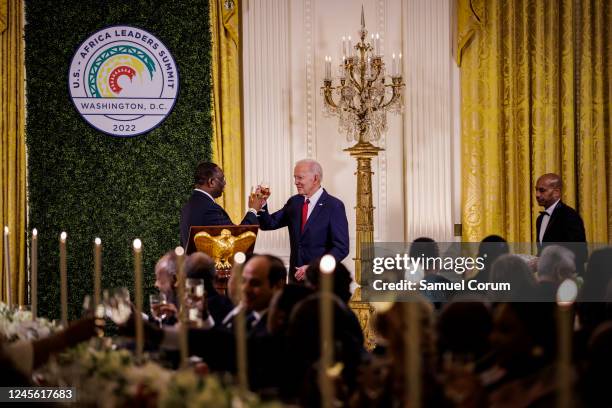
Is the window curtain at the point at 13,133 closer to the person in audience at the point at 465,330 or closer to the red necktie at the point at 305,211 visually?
the red necktie at the point at 305,211

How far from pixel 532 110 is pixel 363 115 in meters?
1.79

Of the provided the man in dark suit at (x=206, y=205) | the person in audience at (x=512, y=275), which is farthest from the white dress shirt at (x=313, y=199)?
the person in audience at (x=512, y=275)

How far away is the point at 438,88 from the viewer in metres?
8.25

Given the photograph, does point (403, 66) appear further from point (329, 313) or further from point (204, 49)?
point (329, 313)

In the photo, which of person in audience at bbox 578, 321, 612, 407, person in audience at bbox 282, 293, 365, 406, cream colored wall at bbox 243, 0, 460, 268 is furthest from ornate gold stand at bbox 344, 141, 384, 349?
person in audience at bbox 578, 321, 612, 407

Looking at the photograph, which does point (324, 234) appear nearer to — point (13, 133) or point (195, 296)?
point (195, 296)

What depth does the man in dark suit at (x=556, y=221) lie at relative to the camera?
629cm

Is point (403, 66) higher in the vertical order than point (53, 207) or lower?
higher

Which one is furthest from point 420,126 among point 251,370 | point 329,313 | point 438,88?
point 329,313

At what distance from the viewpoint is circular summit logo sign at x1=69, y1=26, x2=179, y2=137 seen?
813 centimetres

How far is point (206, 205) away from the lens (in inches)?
243

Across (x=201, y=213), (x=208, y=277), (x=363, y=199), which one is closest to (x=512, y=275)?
(x=208, y=277)

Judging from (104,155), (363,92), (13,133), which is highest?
(363,92)

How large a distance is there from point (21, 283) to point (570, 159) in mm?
5335
